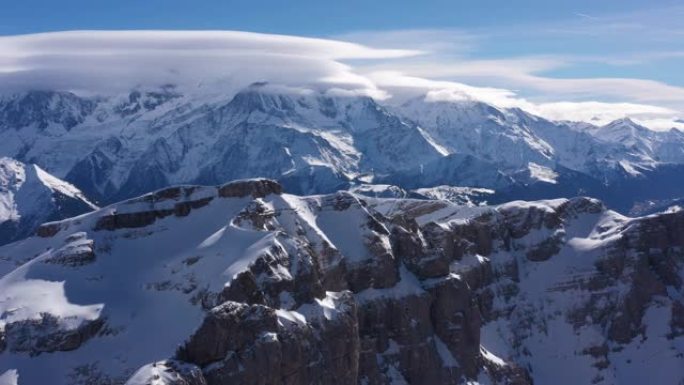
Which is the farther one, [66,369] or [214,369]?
[66,369]

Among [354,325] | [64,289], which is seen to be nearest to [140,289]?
[64,289]

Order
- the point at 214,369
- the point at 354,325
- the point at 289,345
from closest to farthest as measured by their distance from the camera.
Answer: the point at 214,369
the point at 289,345
the point at 354,325

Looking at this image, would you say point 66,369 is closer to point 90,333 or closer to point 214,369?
point 90,333

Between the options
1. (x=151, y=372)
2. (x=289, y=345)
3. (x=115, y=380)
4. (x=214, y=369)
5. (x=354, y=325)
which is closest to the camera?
(x=151, y=372)

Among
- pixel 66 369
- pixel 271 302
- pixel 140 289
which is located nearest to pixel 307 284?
pixel 271 302

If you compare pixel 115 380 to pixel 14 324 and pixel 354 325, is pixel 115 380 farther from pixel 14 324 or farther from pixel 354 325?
pixel 354 325

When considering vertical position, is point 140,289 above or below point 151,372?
below

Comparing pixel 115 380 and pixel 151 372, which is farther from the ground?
pixel 151 372

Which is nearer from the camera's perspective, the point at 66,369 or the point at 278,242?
the point at 66,369

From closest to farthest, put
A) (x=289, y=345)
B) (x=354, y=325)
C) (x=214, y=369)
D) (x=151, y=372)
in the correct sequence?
(x=151, y=372), (x=214, y=369), (x=289, y=345), (x=354, y=325)
